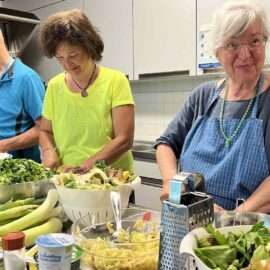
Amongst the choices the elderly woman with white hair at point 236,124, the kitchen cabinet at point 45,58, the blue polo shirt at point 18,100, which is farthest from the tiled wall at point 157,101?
the elderly woman with white hair at point 236,124

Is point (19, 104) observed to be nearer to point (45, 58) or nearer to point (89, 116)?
point (89, 116)

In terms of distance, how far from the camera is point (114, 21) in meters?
3.13

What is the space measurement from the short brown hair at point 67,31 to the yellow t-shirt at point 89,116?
0.17 metres

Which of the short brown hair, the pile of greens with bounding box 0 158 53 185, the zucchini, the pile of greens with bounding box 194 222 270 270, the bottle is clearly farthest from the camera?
the short brown hair

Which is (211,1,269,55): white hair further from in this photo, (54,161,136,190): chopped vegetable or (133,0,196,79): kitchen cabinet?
(133,0,196,79): kitchen cabinet

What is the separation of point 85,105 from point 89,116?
0.05 metres

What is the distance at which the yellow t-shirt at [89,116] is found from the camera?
1.65m

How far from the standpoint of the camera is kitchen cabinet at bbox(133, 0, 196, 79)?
2611mm

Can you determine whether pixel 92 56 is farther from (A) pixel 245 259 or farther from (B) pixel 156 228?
(A) pixel 245 259

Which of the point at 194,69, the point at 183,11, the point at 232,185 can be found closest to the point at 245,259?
the point at 232,185

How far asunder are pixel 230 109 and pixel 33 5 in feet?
10.0

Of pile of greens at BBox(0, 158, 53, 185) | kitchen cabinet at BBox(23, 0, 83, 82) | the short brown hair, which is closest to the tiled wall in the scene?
kitchen cabinet at BBox(23, 0, 83, 82)

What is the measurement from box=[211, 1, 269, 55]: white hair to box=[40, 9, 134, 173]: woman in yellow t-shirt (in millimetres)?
528

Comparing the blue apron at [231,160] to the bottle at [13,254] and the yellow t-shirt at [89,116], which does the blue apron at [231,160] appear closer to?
the yellow t-shirt at [89,116]
